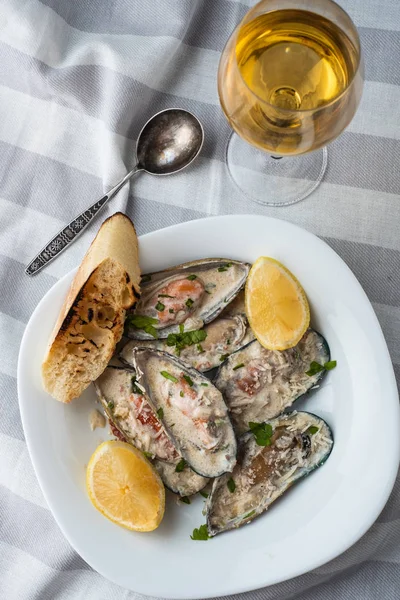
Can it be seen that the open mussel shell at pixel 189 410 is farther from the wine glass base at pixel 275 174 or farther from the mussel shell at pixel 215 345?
the wine glass base at pixel 275 174

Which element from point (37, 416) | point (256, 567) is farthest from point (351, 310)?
point (37, 416)

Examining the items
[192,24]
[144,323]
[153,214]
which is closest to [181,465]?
[144,323]

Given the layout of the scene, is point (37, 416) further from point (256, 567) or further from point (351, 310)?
point (351, 310)

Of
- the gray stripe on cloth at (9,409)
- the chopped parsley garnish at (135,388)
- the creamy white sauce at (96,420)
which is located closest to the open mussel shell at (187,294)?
the chopped parsley garnish at (135,388)

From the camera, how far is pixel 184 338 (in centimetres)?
170

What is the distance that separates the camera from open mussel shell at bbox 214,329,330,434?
5.43ft

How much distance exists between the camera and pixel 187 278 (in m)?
1.68

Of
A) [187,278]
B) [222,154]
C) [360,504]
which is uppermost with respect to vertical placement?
[222,154]

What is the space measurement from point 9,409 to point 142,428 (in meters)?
0.47

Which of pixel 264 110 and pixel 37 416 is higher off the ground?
pixel 264 110

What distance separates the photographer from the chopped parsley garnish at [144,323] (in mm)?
1687

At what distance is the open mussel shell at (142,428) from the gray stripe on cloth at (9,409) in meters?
0.36

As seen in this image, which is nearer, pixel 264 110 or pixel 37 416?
pixel 264 110

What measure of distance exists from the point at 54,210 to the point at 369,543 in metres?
1.27
